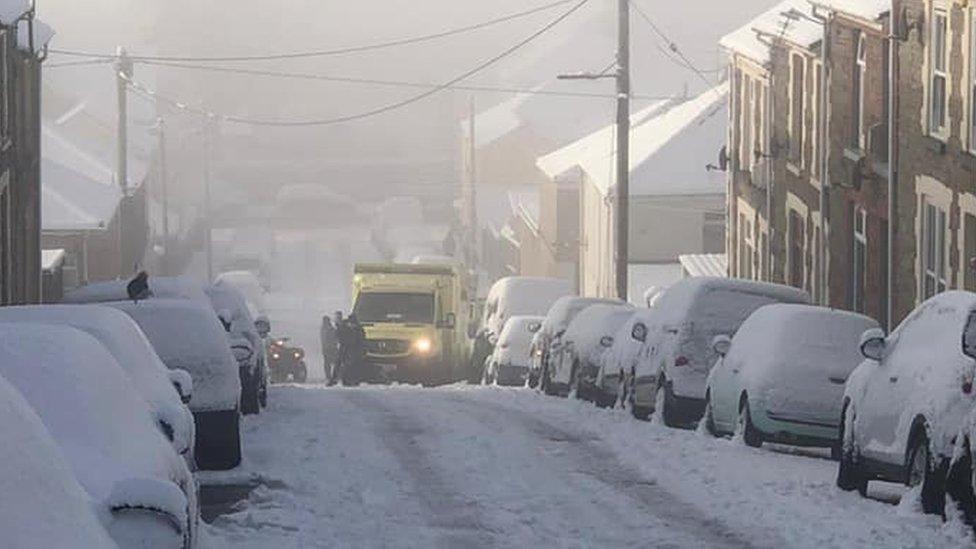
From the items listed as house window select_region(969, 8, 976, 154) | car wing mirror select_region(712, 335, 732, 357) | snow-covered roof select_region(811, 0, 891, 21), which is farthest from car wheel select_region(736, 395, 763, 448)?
snow-covered roof select_region(811, 0, 891, 21)

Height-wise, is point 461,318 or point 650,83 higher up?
point 650,83

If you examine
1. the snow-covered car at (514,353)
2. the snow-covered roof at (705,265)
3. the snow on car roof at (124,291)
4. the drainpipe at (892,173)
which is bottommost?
the snow-covered car at (514,353)

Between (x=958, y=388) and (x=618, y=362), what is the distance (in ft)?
49.3

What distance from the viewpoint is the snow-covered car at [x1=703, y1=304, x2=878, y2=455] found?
20.5m

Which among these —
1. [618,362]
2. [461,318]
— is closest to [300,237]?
[461,318]

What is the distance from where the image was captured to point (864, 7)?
34.3m

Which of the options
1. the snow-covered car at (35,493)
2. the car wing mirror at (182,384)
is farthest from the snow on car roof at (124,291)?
the snow-covered car at (35,493)

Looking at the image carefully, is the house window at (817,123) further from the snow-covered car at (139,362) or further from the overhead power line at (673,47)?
the snow-covered car at (139,362)

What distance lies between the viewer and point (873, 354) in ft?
55.0

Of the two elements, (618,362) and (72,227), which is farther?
(72,227)

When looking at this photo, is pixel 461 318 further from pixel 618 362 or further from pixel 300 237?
pixel 300 237

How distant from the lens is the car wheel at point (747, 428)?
20.8 m

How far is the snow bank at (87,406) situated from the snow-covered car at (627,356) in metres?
15.3

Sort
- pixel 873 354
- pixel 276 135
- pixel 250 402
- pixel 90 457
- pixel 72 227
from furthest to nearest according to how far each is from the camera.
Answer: pixel 276 135 → pixel 72 227 → pixel 250 402 → pixel 873 354 → pixel 90 457
